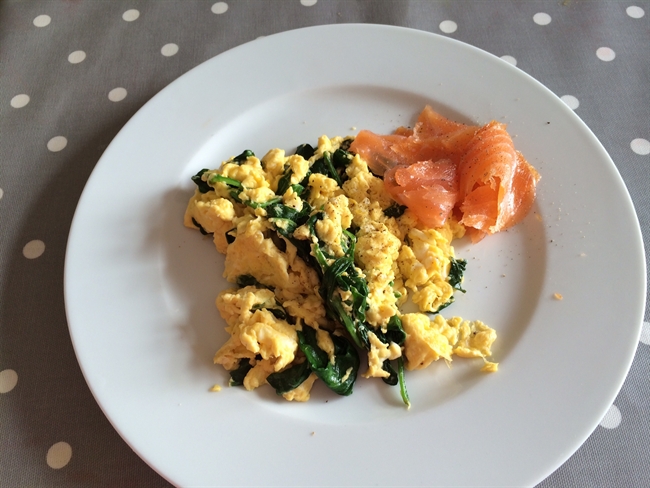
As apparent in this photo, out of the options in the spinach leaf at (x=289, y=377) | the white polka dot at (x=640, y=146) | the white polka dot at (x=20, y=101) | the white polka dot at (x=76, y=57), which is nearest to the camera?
the spinach leaf at (x=289, y=377)

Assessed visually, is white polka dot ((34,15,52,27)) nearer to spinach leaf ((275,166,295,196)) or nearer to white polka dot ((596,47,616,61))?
spinach leaf ((275,166,295,196))

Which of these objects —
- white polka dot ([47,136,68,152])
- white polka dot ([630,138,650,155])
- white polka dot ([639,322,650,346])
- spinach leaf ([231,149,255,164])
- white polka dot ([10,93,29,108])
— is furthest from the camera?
white polka dot ([10,93,29,108])

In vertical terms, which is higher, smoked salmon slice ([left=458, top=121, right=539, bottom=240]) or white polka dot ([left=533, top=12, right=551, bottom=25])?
white polka dot ([left=533, top=12, right=551, bottom=25])

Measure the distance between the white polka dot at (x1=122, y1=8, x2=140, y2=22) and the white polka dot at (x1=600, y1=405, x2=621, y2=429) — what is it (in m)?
3.45

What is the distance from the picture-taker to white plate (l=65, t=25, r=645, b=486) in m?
1.84

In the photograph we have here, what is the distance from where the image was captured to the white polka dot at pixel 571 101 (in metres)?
2.85

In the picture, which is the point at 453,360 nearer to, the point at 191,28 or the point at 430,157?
the point at 430,157

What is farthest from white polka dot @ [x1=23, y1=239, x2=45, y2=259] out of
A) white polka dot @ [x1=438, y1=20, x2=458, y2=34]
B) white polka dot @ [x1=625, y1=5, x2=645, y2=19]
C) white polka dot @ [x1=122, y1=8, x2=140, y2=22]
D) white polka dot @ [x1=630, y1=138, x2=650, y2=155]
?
white polka dot @ [x1=625, y1=5, x2=645, y2=19]

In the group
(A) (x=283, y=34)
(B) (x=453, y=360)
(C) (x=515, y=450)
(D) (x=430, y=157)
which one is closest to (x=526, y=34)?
(D) (x=430, y=157)

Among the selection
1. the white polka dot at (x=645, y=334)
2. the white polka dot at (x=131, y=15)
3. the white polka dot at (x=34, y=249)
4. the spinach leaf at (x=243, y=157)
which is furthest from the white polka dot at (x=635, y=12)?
the white polka dot at (x=34, y=249)

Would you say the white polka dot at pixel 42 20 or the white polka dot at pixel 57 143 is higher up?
the white polka dot at pixel 42 20

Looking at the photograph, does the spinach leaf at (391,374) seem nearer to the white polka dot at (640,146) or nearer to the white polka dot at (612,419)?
the white polka dot at (612,419)

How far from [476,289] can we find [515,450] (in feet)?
2.26

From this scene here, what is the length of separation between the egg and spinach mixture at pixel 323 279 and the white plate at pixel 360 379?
0.09 m
